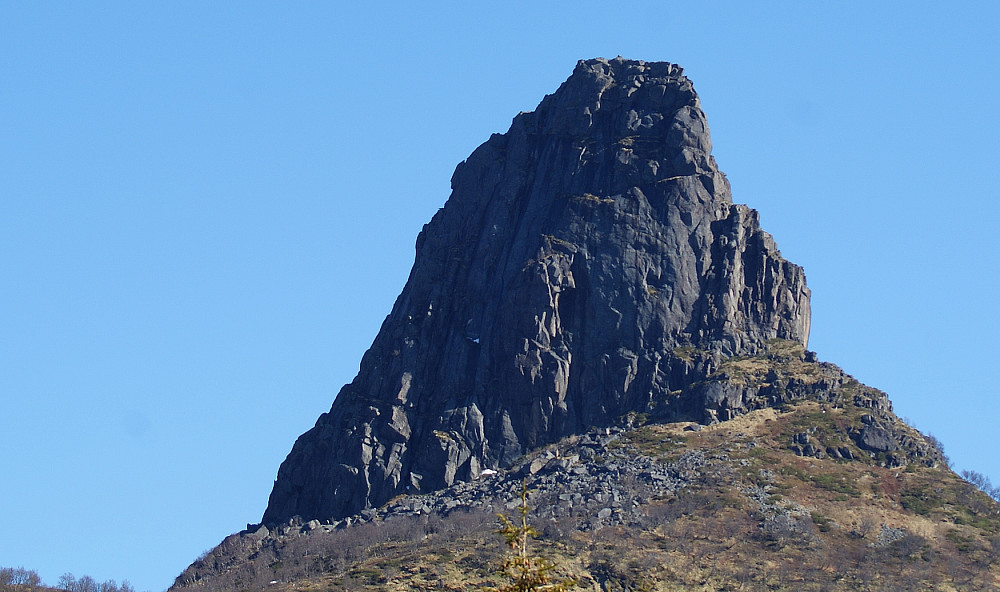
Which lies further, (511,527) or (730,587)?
(730,587)

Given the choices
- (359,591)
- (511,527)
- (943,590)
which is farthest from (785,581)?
(511,527)

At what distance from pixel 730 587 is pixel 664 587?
801 centimetres

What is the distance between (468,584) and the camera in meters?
198

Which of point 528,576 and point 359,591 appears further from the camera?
point 359,591

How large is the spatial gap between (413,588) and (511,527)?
13046cm

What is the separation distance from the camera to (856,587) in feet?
645

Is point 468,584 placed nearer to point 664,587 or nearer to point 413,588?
point 413,588

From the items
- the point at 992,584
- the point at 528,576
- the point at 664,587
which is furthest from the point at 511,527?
the point at 992,584

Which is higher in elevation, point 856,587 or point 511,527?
point 856,587

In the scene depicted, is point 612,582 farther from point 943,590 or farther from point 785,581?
point 943,590

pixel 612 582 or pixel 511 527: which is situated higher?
pixel 612 582

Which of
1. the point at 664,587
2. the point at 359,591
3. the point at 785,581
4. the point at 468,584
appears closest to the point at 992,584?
the point at 785,581

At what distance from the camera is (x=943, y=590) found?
641 ft

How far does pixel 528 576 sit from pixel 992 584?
475 ft
